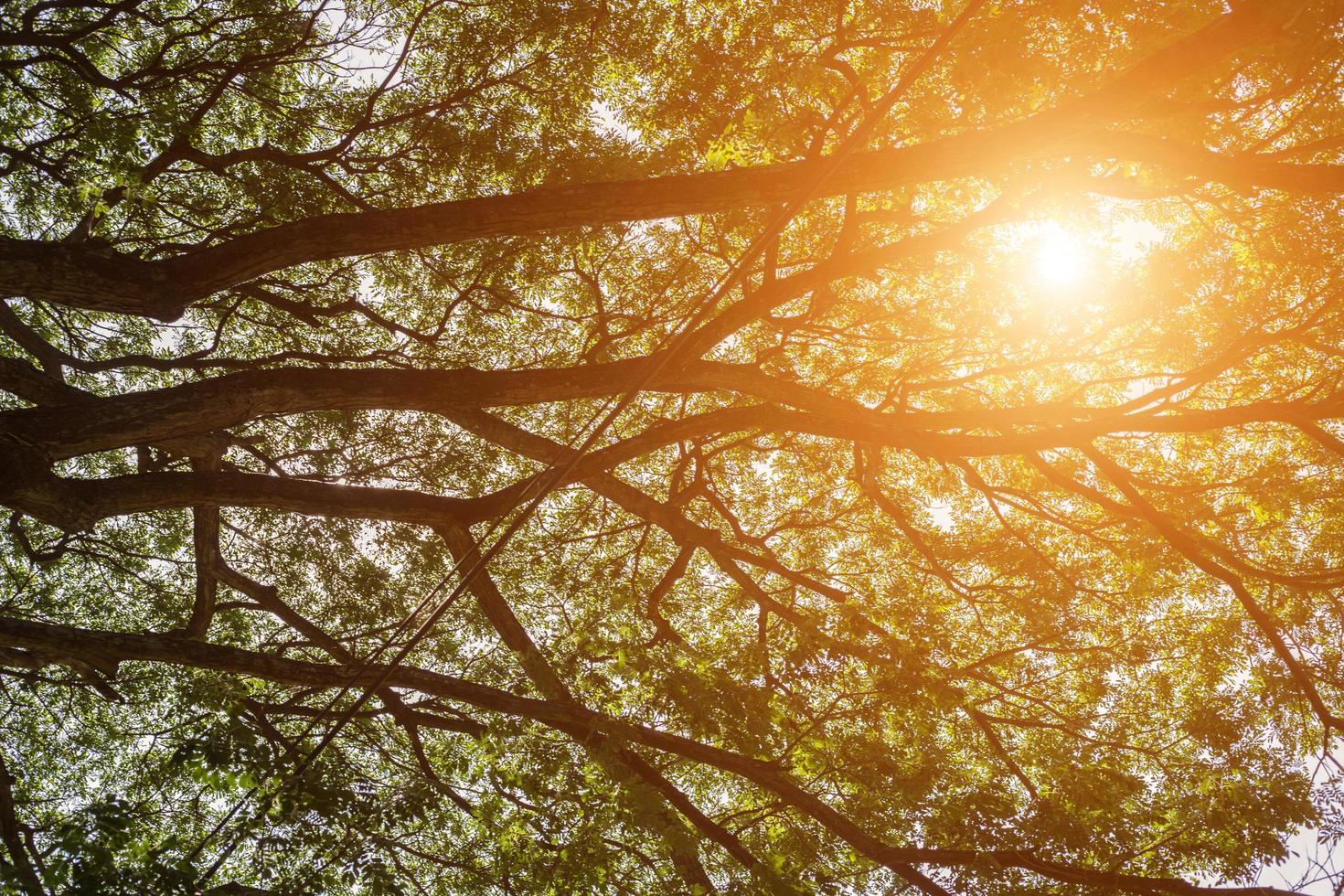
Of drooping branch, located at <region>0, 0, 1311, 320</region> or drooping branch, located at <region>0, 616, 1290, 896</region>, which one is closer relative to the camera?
drooping branch, located at <region>0, 0, 1311, 320</region>

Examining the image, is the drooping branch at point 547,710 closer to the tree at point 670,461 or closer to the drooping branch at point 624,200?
the tree at point 670,461

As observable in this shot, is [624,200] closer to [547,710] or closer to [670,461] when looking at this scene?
[547,710]

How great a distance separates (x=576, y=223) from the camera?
16.5 ft

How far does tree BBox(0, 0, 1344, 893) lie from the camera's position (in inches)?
197

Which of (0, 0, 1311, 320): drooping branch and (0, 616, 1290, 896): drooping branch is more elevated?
(0, 0, 1311, 320): drooping branch

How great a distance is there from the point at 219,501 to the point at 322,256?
1861 mm

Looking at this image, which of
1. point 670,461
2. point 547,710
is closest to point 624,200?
point 547,710

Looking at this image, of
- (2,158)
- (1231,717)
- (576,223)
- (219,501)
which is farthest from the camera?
(2,158)

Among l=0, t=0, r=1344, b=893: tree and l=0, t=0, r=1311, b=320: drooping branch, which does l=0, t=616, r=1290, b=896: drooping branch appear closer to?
l=0, t=0, r=1344, b=893: tree

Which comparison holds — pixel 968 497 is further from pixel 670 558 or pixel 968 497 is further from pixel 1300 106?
pixel 1300 106

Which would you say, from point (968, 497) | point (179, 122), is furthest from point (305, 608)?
point (968, 497)

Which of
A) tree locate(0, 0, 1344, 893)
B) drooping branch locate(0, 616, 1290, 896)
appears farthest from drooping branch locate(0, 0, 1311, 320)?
drooping branch locate(0, 616, 1290, 896)

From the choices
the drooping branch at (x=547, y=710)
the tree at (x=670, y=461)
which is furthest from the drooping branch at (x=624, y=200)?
the drooping branch at (x=547, y=710)

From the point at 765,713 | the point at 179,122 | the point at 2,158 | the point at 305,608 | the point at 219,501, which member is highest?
the point at 2,158
